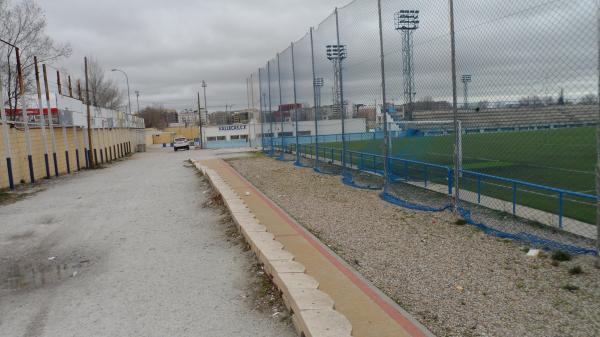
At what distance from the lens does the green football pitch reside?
36.8 ft

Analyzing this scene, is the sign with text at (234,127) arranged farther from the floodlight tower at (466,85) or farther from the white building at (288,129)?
the floodlight tower at (466,85)

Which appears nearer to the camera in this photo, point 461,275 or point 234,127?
point 461,275

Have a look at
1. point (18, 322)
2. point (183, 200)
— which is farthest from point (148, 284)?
point (183, 200)

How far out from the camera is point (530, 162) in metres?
19.1

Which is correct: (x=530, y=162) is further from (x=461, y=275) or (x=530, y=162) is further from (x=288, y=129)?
(x=461, y=275)

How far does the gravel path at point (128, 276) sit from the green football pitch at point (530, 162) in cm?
573

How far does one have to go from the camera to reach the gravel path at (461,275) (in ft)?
15.1

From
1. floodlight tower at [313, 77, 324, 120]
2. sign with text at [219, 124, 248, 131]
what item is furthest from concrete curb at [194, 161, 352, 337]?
sign with text at [219, 124, 248, 131]

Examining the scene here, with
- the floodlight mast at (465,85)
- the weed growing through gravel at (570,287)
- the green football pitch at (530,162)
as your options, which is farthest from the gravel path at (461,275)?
the green football pitch at (530,162)

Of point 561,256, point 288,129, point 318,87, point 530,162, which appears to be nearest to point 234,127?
point 288,129

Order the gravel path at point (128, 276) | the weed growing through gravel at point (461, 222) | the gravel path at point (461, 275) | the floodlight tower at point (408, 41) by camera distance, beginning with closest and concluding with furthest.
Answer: the gravel path at point (461, 275) → the gravel path at point (128, 276) → the weed growing through gravel at point (461, 222) → the floodlight tower at point (408, 41)

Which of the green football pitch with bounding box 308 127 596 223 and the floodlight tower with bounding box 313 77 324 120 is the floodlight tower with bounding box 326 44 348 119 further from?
the green football pitch with bounding box 308 127 596 223

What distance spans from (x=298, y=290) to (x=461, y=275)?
2005 mm

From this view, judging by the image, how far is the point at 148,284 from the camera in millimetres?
6359
